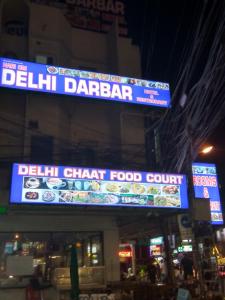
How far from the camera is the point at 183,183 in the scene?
53.9ft

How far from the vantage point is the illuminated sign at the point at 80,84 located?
1822 centimetres

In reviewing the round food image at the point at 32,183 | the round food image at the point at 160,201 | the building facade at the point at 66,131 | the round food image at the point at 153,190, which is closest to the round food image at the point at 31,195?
the round food image at the point at 32,183

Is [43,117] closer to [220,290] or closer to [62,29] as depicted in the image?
[62,29]

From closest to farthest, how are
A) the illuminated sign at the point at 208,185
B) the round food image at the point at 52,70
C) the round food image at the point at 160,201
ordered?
1. the round food image at the point at 160,201
2. the round food image at the point at 52,70
3. the illuminated sign at the point at 208,185

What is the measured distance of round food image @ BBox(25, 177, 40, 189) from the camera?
46.4ft

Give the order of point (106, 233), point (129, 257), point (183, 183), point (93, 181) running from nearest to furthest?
point (93, 181), point (183, 183), point (106, 233), point (129, 257)

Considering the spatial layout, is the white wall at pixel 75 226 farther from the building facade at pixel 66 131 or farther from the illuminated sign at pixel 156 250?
the illuminated sign at pixel 156 250

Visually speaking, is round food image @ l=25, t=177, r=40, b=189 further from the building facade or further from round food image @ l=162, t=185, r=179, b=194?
round food image @ l=162, t=185, r=179, b=194

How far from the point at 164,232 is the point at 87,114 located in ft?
23.4

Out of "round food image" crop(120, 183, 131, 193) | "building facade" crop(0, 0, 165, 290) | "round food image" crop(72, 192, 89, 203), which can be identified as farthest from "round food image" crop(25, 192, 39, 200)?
"round food image" crop(120, 183, 131, 193)

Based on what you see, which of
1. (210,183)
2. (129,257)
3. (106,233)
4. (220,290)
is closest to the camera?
(220,290)

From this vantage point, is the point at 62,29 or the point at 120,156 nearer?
the point at 120,156

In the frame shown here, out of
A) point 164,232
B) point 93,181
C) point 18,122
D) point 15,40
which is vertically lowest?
point 164,232

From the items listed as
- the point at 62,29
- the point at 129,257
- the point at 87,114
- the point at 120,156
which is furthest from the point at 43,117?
the point at 129,257
